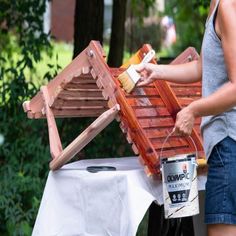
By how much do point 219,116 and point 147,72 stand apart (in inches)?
20.6

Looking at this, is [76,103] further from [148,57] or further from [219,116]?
[219,116]

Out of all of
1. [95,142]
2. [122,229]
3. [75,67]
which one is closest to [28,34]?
[95,142]

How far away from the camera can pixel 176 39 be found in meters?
18.3

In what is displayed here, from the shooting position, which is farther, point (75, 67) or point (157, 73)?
point (75, 67)

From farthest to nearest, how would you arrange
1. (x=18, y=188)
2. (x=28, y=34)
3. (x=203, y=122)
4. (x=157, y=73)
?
1. (x=28, y=34)
2. (x=18, y=188)
3. (x=157, y=73)
4. (x=203, y=122)

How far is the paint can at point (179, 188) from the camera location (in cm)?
310

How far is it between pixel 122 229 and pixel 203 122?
0.59 meters

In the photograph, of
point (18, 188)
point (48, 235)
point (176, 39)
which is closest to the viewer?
point (48, 235)

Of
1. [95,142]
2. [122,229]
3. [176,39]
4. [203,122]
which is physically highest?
[176,39]

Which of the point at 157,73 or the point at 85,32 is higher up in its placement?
the point at 85,32

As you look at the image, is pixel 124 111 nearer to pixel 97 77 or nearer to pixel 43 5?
pixel 97 77

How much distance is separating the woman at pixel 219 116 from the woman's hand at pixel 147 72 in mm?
354

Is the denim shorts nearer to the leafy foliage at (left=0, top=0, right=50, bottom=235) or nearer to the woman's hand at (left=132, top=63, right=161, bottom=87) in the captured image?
the woman's hand at (left=132, top=63, right=161, bottom=87)

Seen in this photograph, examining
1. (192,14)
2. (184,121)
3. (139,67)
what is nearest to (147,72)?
(139,67)
